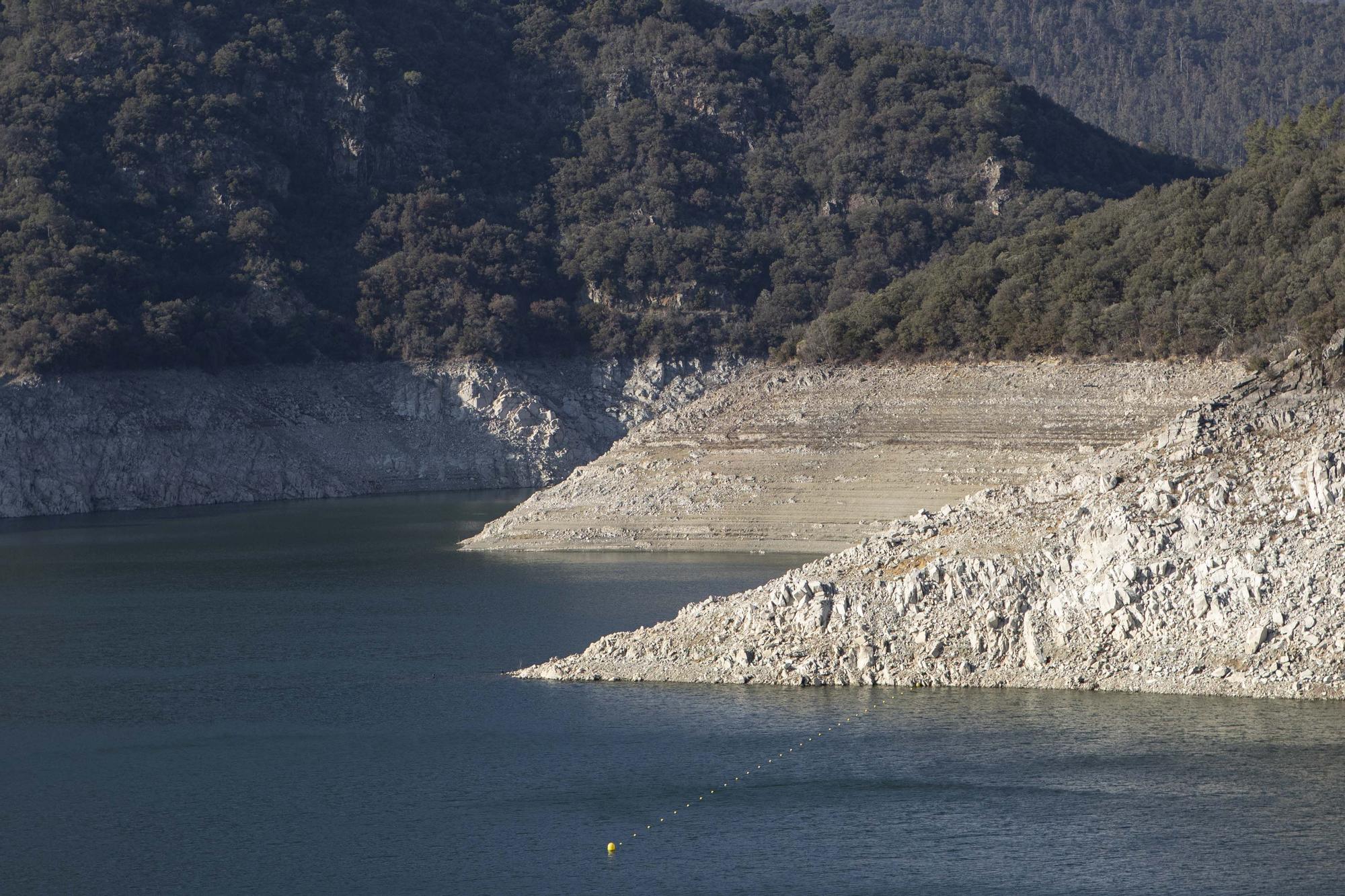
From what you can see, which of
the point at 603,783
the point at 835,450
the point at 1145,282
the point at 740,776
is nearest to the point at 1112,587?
the point at 740,776

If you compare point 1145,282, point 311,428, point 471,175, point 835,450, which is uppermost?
point 471,175

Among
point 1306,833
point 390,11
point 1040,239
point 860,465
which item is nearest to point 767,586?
point 1306,833

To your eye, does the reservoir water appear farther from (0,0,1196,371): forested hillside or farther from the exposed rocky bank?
(0,0,1196,371): forested hillside

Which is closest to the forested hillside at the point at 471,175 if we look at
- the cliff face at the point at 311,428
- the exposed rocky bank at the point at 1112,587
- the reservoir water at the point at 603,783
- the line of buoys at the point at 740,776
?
the cliff face at the point at 311,428

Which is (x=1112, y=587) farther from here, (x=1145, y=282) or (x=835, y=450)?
(x=1145, y=282)

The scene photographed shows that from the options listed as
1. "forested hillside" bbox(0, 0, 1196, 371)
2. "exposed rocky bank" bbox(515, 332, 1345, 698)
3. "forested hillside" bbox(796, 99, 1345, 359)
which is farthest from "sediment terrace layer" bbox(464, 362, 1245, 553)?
"forested hillside" bbox(0, 0, 1196, 371)

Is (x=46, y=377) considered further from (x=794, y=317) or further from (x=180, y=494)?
(x=794, y=317)
